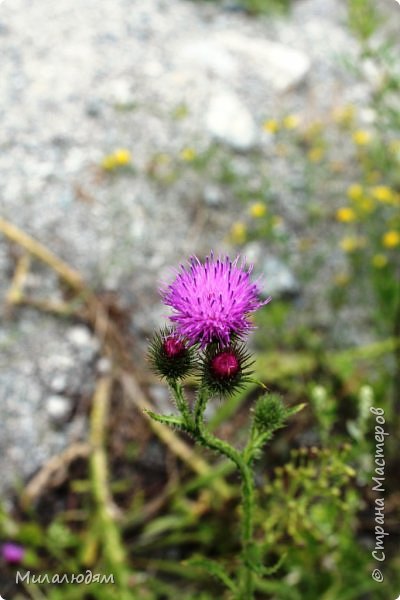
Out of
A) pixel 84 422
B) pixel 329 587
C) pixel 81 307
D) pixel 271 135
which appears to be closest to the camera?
pixel 329 587

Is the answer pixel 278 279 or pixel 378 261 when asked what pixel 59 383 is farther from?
pixel 378 261

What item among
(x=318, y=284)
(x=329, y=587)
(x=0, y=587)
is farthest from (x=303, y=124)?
(x=0, y=587)

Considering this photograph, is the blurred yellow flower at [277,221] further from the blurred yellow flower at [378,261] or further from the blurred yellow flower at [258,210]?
the blurred yellow flower at [378,261]

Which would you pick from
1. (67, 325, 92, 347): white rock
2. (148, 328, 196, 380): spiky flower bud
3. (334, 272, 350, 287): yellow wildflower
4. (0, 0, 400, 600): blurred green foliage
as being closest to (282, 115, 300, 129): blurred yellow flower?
(0, 0, 400, 600): blurred green foliage

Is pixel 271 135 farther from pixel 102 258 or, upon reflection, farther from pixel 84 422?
pixel 84 422

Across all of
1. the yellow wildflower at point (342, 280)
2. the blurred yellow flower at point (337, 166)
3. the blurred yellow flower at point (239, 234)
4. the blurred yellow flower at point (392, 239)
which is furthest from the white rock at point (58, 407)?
the blurred yellow flower at point (337, 166)

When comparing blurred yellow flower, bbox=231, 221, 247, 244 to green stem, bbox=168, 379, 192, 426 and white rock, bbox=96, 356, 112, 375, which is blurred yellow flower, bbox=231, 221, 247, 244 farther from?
green stem, bbox=168, 379, 192, 426

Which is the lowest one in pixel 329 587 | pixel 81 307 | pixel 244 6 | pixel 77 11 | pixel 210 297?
pixel 329 587
